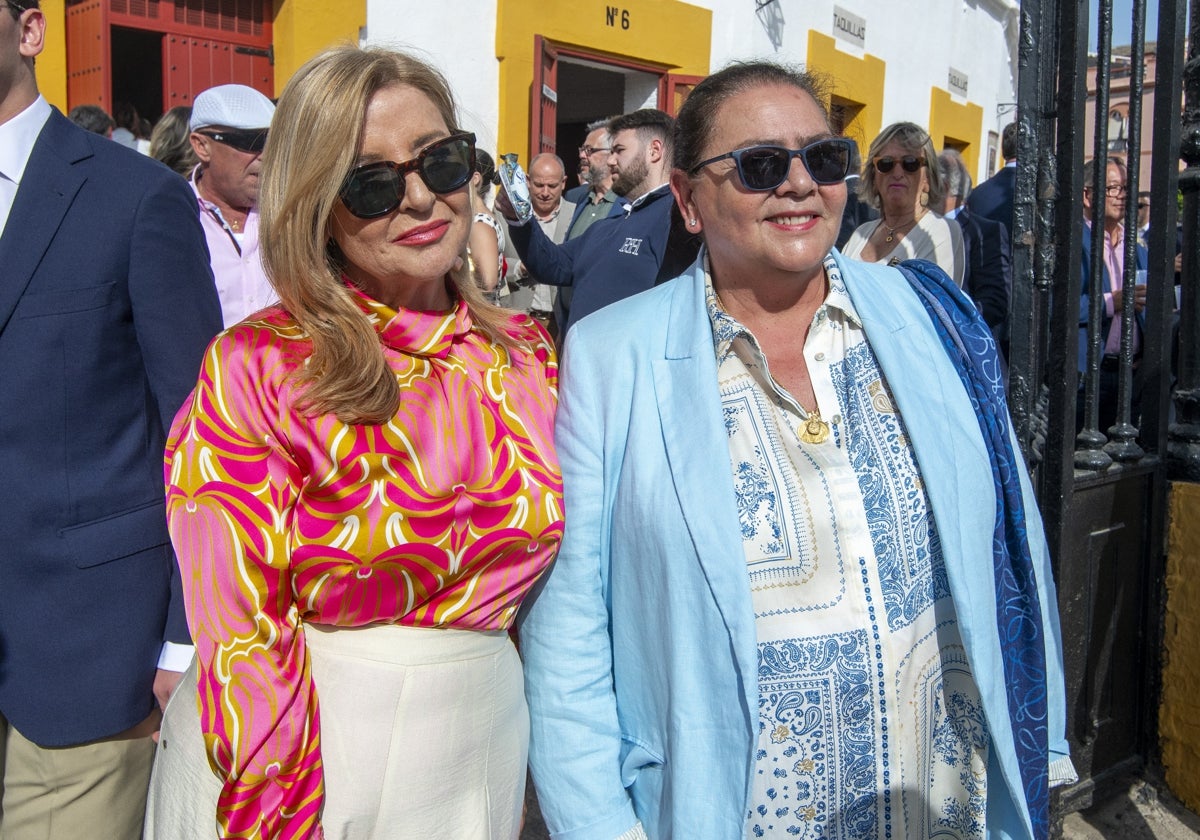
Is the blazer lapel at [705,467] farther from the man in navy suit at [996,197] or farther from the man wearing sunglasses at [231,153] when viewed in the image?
the man in navy suit at [996,197]

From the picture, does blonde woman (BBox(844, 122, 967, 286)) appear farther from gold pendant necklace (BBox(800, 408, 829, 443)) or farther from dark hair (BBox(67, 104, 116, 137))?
dark hair (BBox(67, 104, 116, 137))

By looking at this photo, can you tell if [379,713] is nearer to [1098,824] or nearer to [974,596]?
[974,596]

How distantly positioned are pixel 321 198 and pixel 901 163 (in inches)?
129

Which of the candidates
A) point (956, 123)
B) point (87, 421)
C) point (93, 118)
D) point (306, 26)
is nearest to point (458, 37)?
point (306, 26)

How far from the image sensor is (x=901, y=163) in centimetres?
436

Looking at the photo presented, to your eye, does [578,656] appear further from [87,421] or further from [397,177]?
[87,421]

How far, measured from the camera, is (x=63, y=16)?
6809mm

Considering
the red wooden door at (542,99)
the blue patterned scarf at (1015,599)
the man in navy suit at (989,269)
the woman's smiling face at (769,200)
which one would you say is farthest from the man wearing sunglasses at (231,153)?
the red wooden door at (542,99)

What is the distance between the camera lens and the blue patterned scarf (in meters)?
1.84

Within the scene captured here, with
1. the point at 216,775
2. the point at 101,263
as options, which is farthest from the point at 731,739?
the point at 101,263

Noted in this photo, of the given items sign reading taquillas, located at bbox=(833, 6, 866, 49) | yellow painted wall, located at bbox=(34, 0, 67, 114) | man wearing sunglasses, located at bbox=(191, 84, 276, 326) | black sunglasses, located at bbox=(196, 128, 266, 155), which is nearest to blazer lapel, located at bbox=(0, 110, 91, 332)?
man wearing sunglasses, located at bbox=(191, 84, 276, 326)

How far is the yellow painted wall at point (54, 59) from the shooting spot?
6715mm

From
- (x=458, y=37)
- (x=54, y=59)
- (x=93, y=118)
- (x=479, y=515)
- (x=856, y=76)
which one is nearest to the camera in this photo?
(x=479, y=515)

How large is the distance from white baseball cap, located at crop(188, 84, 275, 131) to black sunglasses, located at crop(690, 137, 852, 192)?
2.60 m
